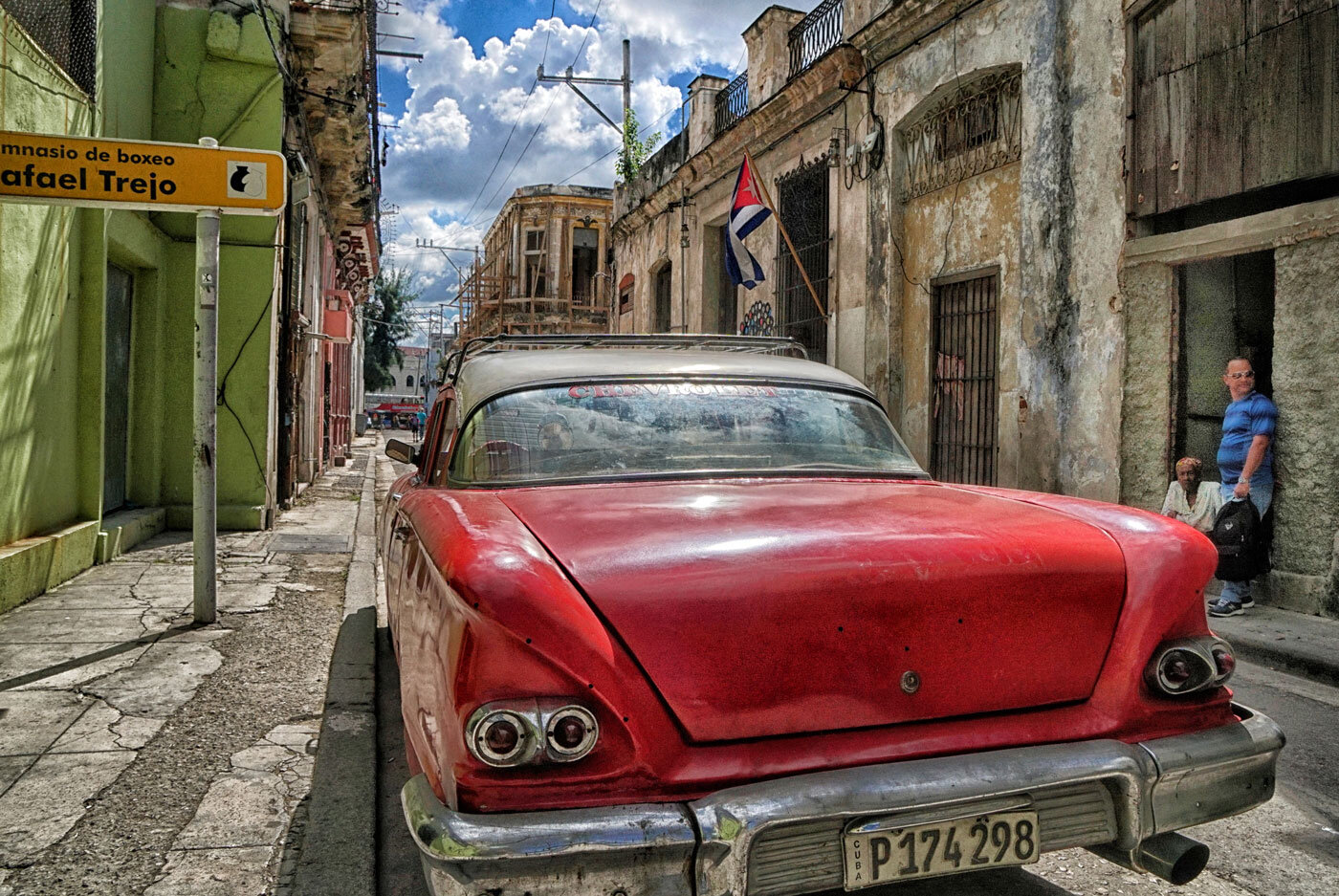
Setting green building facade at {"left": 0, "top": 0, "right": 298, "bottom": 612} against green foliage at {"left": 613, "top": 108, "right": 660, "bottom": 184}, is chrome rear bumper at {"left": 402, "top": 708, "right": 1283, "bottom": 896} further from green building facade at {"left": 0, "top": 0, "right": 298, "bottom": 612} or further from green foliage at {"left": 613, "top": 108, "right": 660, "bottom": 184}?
green foliage at {"left": 613, "top": 108, "right": 660, "bottom": 184}

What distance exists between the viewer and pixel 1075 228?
8.66 metres

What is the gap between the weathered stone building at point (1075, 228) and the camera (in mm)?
6746

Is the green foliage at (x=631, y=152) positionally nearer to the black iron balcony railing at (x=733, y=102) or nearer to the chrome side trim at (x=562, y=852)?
the black iron balcony railing at (x=733, y=102)

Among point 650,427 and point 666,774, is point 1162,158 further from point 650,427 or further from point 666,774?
point 666,774

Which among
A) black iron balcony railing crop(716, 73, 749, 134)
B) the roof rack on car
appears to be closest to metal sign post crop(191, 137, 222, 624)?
the roof rack on car

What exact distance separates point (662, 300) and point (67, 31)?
14.2 meters

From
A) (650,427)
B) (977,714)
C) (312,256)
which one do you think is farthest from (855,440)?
(312,256)

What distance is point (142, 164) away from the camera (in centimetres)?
505

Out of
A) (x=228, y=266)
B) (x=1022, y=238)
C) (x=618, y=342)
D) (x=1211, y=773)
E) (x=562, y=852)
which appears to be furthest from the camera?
(x=228, y=266)

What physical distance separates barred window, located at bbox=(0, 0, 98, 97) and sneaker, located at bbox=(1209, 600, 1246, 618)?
8.29 meters

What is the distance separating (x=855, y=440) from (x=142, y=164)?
4087 mm

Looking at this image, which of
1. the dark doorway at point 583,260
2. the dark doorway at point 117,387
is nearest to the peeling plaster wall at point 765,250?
the dark doorway at point 117,387

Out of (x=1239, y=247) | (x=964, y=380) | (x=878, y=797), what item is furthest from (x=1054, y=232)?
(x=878, y=797)

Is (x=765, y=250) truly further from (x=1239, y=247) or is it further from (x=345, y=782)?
(x=345, y=782)
